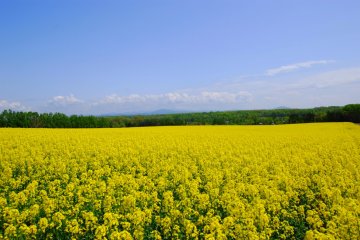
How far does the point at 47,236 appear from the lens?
7.02 metres

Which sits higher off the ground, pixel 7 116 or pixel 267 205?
pixel 7 116

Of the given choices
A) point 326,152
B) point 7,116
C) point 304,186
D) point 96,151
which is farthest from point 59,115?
point 304,186

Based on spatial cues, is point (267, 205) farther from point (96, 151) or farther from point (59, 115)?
point (59, 115)

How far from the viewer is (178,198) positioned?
34.3 feet

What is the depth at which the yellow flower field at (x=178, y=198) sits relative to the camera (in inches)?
279

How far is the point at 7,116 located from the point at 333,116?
179 ft

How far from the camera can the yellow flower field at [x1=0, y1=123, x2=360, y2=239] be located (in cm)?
707

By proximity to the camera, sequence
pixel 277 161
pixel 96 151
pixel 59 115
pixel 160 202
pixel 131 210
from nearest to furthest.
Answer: pixel 131 210, pixel 160 202, pixel 277 161, pixel 96 151, pixel 59 115

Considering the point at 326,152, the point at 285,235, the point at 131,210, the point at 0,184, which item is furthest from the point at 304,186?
the point at 0,184

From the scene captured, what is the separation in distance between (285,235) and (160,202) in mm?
3191

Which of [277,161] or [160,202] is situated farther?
[277,161]

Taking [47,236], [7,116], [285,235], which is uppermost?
[7,116]

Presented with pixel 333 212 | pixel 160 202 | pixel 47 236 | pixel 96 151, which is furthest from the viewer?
pixel 96 151

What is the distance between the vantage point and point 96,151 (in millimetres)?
17484
